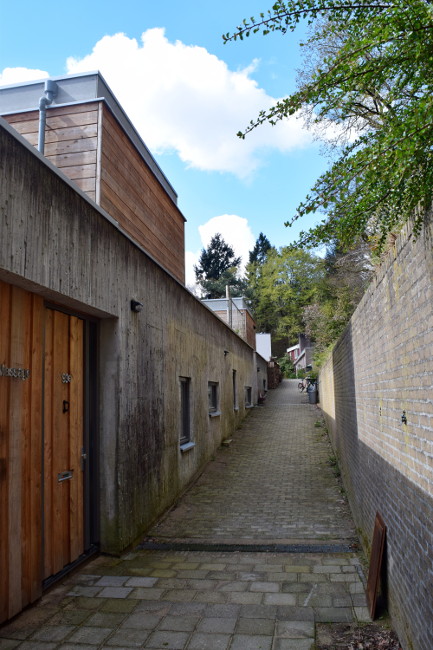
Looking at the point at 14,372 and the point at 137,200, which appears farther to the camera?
the point at 137,200

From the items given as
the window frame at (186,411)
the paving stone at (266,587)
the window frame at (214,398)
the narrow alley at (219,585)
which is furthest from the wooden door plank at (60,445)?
the window frame at (214,398)

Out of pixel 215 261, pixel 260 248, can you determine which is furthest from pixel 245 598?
pixel 260 248

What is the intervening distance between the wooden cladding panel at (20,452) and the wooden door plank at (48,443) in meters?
0.23

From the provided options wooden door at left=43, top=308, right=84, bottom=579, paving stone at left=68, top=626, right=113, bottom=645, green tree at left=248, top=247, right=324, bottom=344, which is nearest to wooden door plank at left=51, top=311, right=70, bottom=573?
wooden door at left=43, top=308, right=84, bottom=579

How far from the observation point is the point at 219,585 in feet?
13.8

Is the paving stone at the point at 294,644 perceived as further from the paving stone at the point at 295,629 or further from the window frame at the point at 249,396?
the window frame at the point at 249,396

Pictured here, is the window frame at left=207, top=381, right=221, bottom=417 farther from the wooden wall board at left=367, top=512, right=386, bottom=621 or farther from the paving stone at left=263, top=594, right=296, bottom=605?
the wooden wall board at left=367, top=512, right=386, bottom=621

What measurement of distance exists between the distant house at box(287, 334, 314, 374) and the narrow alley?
35.2 meters

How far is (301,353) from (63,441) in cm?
4500

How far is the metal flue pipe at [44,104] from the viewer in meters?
6.39

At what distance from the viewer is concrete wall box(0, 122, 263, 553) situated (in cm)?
348

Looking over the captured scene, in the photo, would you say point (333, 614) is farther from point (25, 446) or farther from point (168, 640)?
point (25, 446)

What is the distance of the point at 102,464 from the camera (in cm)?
490

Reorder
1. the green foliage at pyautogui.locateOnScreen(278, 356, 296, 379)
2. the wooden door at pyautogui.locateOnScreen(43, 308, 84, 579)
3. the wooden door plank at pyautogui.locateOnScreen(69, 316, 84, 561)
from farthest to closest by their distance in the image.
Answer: the green foliage at pyautogui.locateOnScreen(278, 356, 296, 379) < the wooden door plank at pyautogui.locateOnScreen(69, 316, 84, 561) < the wooden door at pyautogui.locateOnScreen(43, 308, 84, 579)
